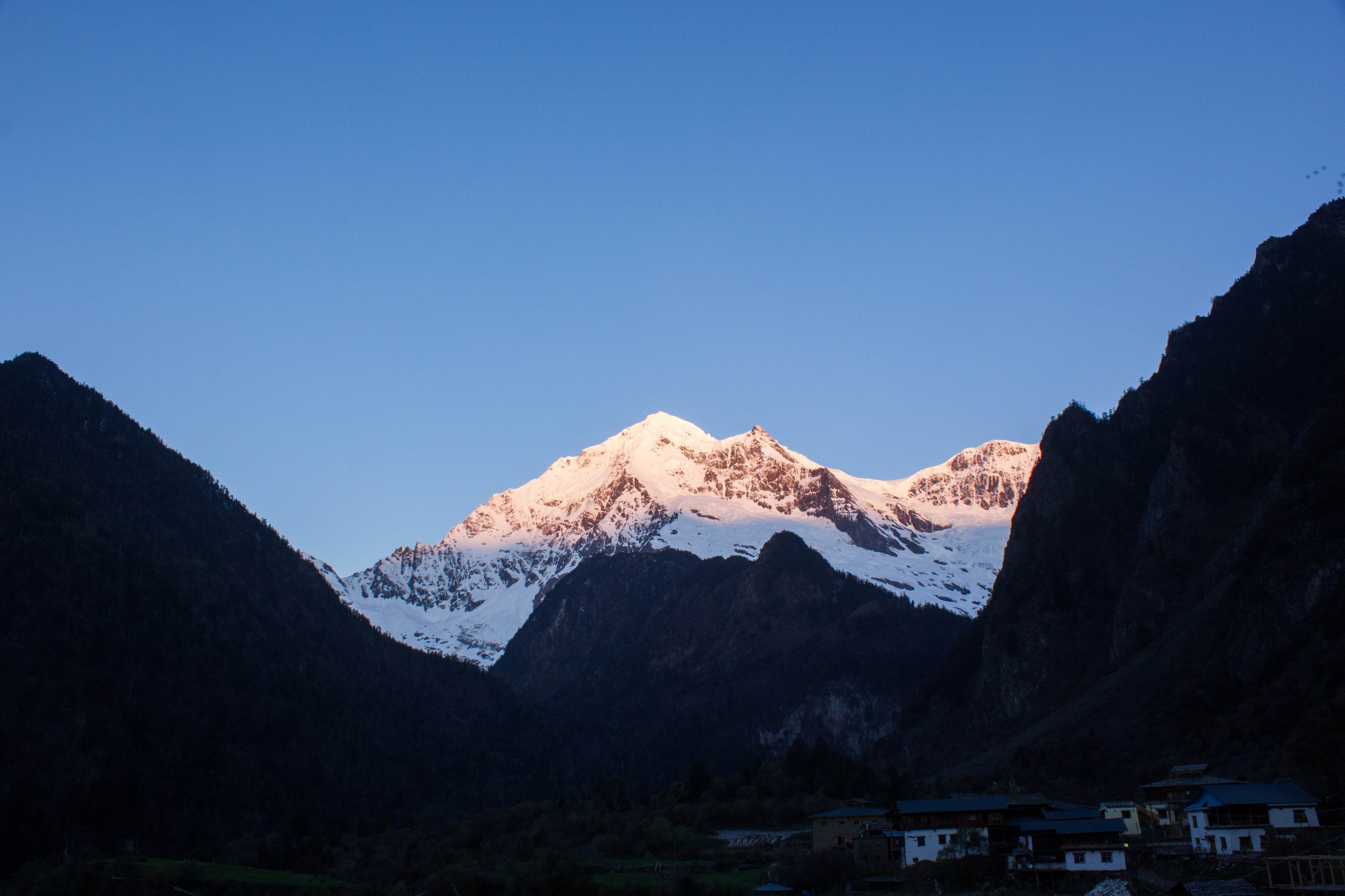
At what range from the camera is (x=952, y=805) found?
81312mm

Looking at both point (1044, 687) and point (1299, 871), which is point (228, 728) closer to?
point (1044, 687)

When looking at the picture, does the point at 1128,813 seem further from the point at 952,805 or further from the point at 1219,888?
the point at 1219,888

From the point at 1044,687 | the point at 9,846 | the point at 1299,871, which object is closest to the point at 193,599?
the point at 9,846

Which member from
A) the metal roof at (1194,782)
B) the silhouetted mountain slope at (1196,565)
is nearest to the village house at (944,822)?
the metal roof at (1194,782)

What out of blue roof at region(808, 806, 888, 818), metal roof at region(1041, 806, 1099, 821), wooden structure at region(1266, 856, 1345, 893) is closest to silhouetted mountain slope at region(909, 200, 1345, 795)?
metal roof at region(1041, 806, 1099, 821)

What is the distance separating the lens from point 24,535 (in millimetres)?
157250

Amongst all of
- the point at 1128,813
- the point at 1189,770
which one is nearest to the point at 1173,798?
the point at 1128,813

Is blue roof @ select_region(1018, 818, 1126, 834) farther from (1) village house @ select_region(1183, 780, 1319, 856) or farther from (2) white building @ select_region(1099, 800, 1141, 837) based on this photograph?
(2) white building @ select_region(1099, 800, 1141, 837)

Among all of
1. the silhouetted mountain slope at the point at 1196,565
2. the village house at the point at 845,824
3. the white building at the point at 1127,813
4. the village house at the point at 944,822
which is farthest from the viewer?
the silhouetted mountain slope at the point at 1196,565

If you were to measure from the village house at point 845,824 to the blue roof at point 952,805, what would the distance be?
13.1 feet

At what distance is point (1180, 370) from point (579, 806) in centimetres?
11734

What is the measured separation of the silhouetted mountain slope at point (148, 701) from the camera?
→ 421ft

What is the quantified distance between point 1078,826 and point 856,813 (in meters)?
21.9

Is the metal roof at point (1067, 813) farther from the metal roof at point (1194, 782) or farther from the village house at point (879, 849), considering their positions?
the village house at point (879, 849)
